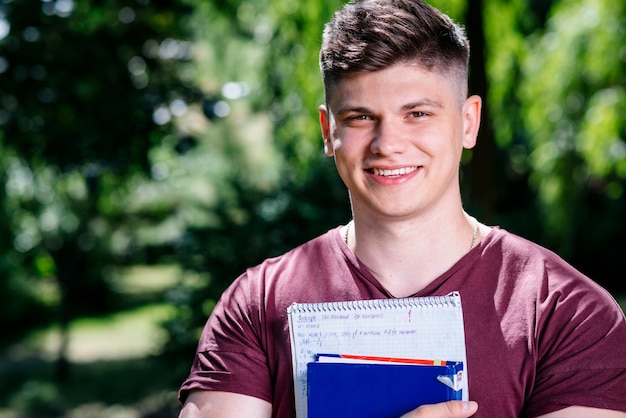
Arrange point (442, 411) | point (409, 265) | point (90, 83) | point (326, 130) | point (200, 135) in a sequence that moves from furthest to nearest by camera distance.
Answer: point (200, 135), point (90, 83), point (326, 130), point (409, 265), point (442, 411)

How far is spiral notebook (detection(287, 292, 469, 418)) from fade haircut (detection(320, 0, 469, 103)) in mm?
447

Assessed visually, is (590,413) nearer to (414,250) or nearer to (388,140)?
(414,250)

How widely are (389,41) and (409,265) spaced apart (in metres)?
0.45

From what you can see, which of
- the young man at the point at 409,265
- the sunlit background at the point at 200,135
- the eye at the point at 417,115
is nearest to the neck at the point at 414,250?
the young man at the point at 409,265

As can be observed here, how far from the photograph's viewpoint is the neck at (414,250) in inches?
65.1

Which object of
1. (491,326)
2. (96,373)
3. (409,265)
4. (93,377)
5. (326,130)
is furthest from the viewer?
(96,373)

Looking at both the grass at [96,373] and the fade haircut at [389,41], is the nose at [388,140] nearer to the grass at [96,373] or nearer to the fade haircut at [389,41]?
the fade haircut at [389,41]

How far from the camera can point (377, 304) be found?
161cm

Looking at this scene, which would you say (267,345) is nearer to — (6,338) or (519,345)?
(519,345)

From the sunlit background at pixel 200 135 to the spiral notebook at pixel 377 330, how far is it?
8.69ft

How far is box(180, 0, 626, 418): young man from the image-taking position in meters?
1.52

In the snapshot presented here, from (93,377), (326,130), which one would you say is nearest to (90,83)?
(326,130)

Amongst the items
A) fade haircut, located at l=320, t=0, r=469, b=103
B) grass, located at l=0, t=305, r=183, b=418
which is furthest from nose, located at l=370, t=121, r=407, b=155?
grass, located at l=0, t=305, r=183, b=418

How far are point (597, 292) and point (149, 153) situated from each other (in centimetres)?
308
